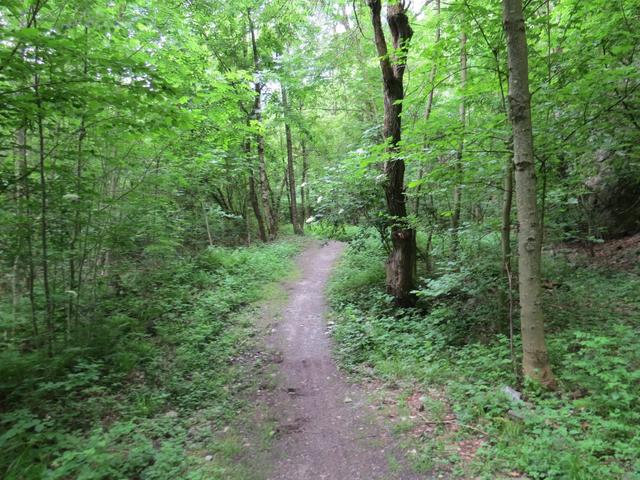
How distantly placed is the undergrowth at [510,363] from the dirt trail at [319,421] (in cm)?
46

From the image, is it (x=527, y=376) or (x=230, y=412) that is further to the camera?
(x=230, y=412)

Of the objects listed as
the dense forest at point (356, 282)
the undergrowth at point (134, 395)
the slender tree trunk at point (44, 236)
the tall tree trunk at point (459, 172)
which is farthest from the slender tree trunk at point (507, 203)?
the slender tree trunk at point (44, 236)

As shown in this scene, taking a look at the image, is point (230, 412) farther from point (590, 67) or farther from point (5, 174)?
point (590, 67)

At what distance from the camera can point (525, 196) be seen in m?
3.97

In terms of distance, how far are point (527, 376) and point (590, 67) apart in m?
4.01

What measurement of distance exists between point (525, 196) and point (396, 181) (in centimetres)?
404

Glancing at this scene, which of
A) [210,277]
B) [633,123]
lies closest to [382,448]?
[633,123]

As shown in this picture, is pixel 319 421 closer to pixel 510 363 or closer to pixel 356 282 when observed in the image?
pixel 510 363

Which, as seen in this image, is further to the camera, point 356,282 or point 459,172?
point 356,282

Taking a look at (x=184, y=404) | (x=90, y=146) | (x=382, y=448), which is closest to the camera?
(x=382, y=448)

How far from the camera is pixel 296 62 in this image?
12.5 meters

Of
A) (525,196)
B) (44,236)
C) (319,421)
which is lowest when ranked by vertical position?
(319,421)

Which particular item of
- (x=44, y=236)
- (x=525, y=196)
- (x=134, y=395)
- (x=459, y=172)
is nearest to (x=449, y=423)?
(x=525, y=196)

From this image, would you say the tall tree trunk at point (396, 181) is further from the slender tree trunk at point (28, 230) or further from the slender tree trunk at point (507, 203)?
the slender tree trunk at point (28, 230)
